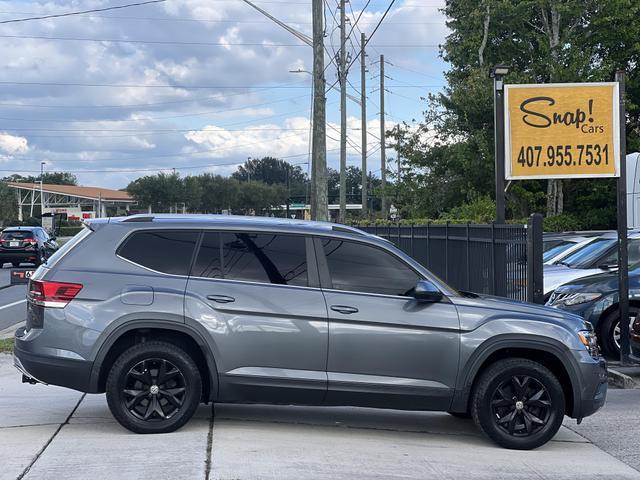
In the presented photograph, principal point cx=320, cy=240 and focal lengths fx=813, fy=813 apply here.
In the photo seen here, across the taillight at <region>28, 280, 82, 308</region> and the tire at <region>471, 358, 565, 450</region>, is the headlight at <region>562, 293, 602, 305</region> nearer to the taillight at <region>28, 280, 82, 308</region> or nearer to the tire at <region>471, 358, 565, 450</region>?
the tire at <region>471, 358, 565, 450</region>

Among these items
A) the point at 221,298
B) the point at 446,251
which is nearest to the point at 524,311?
the point at 221,298

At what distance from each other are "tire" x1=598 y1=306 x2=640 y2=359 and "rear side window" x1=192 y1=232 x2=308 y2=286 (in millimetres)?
5686

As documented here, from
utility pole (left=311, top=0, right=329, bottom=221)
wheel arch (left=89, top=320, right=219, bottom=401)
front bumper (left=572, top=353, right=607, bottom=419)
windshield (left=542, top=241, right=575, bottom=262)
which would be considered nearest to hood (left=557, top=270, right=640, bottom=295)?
windshield (left=542, top=241, right=575, bottom=262)

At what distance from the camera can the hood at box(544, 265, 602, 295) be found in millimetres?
12555

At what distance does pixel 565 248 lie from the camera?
1544 centimetres

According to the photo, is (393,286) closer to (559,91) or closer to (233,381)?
(233,381)

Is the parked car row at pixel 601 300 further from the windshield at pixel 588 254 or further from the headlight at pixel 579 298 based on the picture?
the windshield at pixel 588 254

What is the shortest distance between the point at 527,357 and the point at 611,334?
14.5ft

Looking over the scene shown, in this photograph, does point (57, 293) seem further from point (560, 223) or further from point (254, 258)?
point (560, 223)

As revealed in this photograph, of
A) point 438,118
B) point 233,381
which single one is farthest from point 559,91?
point 438,118

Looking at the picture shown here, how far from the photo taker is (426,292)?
6.55m

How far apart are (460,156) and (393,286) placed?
2664 cm

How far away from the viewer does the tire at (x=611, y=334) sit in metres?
10.8

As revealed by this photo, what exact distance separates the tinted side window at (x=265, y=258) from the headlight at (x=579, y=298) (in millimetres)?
5391
